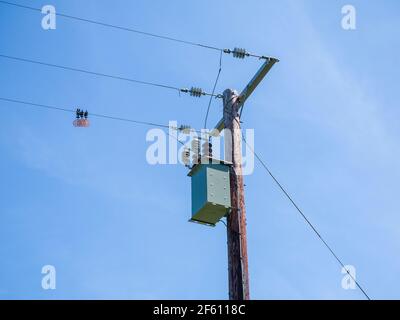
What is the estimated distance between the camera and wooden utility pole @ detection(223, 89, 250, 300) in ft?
38.0

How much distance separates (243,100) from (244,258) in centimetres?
293

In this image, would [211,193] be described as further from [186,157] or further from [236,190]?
[186,157]

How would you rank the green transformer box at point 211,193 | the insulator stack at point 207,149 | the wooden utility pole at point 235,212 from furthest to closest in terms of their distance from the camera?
the insulator stack at point 207,149 < the green transformer box at point 211,193 < the wooden utility pole at point 235,212

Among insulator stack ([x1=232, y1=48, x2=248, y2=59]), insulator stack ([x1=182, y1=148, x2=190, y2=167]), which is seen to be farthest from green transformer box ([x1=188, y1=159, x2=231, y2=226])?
insulator stack ([x1=232, y1=48, x2=248, y2=59])

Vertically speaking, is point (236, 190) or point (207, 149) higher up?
point (207, 149)

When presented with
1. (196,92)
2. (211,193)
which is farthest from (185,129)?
(211,193)

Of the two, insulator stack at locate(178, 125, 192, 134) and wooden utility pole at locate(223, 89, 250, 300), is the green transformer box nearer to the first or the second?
wooden utility pole at locate(223, 89, 250, 300)

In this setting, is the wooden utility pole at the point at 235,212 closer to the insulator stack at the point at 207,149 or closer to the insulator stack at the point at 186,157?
the insulator stack at the point at 207,149

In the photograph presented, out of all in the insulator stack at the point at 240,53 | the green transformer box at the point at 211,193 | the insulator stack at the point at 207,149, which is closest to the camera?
the green transformer box at the point at 211,193

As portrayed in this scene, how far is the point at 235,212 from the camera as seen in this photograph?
12.2 m

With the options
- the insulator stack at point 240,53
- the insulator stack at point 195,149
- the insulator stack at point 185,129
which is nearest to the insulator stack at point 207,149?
the insulator stack at point 195,149

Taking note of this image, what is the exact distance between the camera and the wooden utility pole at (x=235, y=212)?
11578 millimetres

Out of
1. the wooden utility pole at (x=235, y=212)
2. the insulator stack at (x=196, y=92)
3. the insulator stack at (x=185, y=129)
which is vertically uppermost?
the insulator stack at (x=196, y=92)
